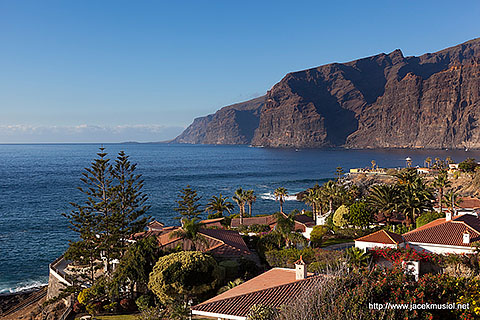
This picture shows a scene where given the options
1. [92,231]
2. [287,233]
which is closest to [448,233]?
[287,233]

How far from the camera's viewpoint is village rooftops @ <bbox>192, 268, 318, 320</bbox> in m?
15.2

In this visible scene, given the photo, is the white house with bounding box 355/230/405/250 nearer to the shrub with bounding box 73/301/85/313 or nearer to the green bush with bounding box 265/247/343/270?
the green bush with bounding box 265/247/343/270

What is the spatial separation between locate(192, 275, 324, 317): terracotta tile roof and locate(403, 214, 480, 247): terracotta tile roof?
1279cm

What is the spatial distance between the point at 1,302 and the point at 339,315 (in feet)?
99.7

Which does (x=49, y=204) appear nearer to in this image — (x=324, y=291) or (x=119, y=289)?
(x=119, y=289)

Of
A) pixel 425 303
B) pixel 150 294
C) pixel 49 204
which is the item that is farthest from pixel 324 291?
pixel 49 204

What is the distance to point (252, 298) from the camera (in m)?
15.8

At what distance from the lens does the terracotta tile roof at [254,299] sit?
15242 millimetres

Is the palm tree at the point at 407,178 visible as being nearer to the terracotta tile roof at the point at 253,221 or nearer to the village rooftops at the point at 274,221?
the village rooftops at the point at 274,221

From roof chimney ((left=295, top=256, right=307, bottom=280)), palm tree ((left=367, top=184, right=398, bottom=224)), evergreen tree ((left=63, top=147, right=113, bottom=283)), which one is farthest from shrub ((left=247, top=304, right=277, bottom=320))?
palm tree ((left=367, top=184, right=398, bottom=224))

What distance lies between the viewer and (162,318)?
19.5 meters

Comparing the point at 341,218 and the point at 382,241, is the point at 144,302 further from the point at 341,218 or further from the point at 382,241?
the point at 341,218

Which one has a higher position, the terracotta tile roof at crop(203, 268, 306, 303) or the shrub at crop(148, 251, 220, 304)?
the terracotta tile roof at crop(203, 268, 306, 303)

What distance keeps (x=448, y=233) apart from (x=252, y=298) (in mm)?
16295
